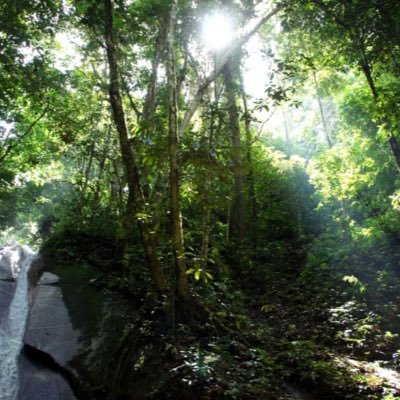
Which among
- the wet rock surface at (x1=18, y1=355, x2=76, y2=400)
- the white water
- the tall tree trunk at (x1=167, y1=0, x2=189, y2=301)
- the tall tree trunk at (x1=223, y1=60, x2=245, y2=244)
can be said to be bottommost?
the wet rock surface at (x1=18, y1=355, x2=76, y2=400)

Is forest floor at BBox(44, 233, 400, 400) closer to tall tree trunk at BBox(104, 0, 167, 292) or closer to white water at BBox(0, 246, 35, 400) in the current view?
tall tree trunk at BBox(104, 0, 167, 292)

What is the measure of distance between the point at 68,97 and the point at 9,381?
1161 centimetres

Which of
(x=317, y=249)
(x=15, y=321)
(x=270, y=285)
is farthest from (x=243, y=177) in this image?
(x=15, y=321)

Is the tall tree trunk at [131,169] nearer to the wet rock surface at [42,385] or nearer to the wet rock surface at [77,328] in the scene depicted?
the wet rock surface at [77,328]

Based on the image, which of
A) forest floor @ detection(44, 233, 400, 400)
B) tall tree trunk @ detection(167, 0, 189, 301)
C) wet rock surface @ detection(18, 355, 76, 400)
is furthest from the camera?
tall tree trunk @ detection(167, 0, 189, 301)

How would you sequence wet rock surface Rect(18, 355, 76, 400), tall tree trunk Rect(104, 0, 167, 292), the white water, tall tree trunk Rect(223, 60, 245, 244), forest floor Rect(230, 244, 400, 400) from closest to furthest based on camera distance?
forest floor Rect(230, 244, 400, 400) < wet rock surface Rect(18, 355, 76, 400) < tall tree trunk Rect(104, 0, 167, 292) < the white water < tall tree trunk Rect(223, 60, 245, 244)

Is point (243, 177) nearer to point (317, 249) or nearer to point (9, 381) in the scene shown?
point (317, 249)

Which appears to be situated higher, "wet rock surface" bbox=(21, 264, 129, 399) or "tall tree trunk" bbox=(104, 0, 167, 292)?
"tall tree trunk" bbox=(104, 0, 167, 292)

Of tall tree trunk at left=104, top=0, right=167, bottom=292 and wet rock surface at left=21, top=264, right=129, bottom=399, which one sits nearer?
wet rock surface at left=21, top=264, right=129, bottom=399

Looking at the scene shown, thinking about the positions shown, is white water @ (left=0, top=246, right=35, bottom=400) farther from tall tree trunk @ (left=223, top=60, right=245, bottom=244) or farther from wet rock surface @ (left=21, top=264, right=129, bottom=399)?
tall tree trunk @ (left=223, top=60, right=245, bottom=244)

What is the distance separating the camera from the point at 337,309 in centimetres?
807

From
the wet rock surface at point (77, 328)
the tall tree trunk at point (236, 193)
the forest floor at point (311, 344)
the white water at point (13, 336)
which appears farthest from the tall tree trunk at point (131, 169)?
the tall tree trunk at point (236, 193)

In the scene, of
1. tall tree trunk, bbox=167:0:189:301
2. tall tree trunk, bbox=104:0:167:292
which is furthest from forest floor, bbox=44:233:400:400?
tall tree trunk, bbox=104:0:167:292

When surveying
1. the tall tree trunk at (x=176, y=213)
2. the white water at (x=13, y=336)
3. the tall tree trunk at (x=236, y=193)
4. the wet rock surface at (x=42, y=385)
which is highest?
the tall tree trunk at (x=236, y=193)
